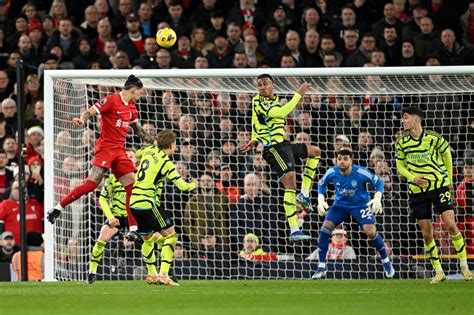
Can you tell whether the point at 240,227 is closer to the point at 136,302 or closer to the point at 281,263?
the point at 281,263

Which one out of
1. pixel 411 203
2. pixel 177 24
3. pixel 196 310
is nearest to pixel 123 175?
pixel 411 203

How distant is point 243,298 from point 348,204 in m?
4.59

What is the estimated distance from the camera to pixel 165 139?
47.5 feet

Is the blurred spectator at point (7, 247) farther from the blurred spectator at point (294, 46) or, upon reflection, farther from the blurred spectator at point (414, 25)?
the blurred spectator at point (414, 25)

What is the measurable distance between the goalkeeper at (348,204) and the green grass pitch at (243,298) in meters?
1.43

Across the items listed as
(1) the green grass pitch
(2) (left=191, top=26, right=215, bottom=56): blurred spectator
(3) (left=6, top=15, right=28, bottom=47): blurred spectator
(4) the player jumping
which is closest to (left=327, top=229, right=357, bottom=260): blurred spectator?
(4) the player jumping

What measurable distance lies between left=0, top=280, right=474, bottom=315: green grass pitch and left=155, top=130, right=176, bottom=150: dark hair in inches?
66.2

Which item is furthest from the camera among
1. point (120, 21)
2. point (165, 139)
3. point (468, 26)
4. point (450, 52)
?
point (120, 21)

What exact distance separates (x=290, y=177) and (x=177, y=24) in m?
6.34

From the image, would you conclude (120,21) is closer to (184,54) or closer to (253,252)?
(184,54)

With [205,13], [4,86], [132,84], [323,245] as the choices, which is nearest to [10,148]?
[4,86]

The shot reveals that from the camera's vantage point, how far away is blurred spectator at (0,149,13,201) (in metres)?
19.1

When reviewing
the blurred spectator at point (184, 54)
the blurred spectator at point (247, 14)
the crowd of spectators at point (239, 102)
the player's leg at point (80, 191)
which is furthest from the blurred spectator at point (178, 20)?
the player's leg at point (80, 191)

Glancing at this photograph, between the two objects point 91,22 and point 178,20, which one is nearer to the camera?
point 178,20
